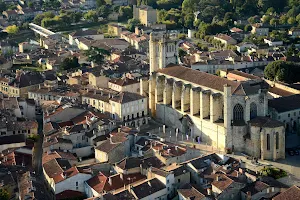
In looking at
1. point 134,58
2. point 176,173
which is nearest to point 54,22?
point 134,58

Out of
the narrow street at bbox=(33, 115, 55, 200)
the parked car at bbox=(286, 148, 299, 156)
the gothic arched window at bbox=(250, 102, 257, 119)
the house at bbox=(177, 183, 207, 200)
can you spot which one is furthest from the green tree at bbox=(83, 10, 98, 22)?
the house at bbox=(177, 183, 207, 200)

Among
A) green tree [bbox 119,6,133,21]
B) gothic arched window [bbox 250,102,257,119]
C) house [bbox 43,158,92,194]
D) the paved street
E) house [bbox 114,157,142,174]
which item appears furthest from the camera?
green tree [bbox 119,6,133,21]

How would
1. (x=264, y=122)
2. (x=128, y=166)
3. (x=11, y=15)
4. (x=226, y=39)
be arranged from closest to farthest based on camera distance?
(x=128, y=166)
(x=264, y=122)
(x=226, y=39)
(x=11, y=15)

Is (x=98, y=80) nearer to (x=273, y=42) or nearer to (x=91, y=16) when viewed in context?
(x=273, y=42)

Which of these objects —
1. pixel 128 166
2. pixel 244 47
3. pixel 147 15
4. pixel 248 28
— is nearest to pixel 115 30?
pixel 147 15

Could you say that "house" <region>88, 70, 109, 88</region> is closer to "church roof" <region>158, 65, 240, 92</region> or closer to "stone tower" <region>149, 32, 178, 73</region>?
"stone tower" <region>149, 32, 178, 73</region>

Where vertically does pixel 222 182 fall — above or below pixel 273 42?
below
